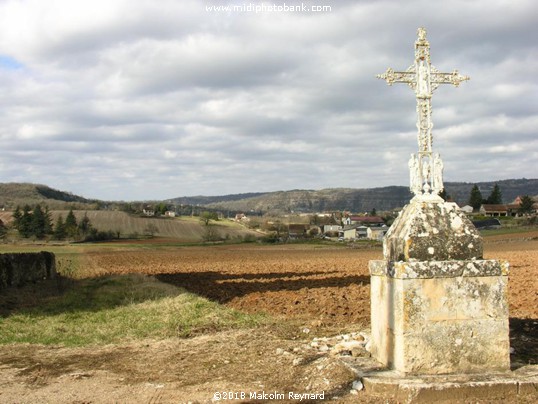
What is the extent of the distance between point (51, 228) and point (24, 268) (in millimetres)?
63240

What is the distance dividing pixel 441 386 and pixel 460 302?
112 cm

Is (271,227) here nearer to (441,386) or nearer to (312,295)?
(312,295)

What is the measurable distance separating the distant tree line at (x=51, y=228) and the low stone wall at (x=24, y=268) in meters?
57.5

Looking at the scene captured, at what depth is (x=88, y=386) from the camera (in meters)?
7.11

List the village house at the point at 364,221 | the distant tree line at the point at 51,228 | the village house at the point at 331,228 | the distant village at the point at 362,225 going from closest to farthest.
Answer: the distant tree line at the point at 51,228 → the distant village at the point at 362,225 → the village house at the point at 331,228 → the village house at the point at 364,221

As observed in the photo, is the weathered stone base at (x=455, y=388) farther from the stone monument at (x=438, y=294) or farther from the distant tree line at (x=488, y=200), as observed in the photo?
the distant tree line at (x=488, y=200)

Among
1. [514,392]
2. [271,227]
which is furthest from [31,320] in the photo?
[271,227]

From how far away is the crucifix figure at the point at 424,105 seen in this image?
694 centimetres

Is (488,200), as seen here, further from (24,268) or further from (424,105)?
(424,105)

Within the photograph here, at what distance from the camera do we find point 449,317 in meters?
6.48

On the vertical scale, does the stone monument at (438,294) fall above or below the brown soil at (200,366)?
above

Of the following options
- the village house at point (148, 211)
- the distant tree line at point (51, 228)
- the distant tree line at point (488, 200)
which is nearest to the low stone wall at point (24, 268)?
the distant tree line at point (51, 228)

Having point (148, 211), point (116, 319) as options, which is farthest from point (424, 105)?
point (148, 211)

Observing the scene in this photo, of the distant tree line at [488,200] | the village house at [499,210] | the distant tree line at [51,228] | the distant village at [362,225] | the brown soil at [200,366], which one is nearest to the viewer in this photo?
the brown soil at [200,366]
